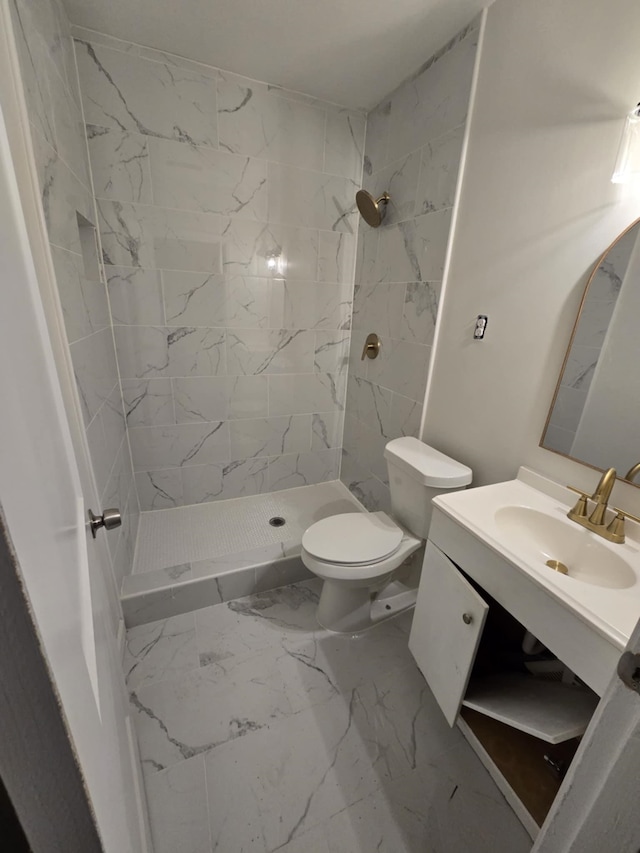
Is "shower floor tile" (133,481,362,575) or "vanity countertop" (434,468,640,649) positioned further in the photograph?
"shower floor tile" (133,481,362,575)

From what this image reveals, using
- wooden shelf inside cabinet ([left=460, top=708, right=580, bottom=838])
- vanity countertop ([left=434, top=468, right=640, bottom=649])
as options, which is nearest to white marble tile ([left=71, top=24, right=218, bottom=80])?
Result: vanity countertop ([left=434, top=468, right=640, bottom=649])

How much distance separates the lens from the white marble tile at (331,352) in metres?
2.21

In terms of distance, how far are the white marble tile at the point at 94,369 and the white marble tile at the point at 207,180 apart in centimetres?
75

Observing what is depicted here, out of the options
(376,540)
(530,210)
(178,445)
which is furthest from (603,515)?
(178,445)

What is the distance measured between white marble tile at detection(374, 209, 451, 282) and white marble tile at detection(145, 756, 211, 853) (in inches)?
78.3

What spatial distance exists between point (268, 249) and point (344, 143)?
2.28ft

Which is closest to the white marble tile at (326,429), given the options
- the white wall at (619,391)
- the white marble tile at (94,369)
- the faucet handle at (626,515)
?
the white marble tile at (94,369)

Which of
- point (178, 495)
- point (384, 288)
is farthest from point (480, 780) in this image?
point (384, 288)

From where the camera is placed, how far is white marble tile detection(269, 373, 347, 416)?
2.22 m

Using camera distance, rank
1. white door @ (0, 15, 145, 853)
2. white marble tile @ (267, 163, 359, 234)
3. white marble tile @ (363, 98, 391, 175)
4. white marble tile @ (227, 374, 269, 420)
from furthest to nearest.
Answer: white marble tile @ (227, 374, 269, 420) → white marble tile @ (267, 163, 359, 234) → white marble tile @ (363, 98, 391, 175) → white door @ (0, 15, 145, 853)

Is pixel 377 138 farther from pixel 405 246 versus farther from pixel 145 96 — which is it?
pixel 145 96

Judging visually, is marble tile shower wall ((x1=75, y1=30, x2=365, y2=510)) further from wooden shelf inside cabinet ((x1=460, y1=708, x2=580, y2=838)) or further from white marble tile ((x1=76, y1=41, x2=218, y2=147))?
wooden shelf inside cabinet ((x1=460, y1=708, x2=580, y2=838))

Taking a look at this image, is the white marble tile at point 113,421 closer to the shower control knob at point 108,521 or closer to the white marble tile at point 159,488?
the white marble tile at point 159,488

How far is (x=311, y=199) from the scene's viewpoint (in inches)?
76.1
